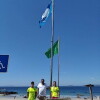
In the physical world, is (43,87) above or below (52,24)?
below

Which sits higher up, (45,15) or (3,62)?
(45,15)

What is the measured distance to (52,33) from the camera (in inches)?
813

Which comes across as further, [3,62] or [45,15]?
[45,15]

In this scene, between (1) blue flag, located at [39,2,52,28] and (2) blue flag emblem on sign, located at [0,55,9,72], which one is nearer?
(2) blue flag emblem on sign, located at [0,55,9,72]

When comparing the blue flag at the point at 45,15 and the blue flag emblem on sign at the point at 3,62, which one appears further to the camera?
the blue flag at the point at 45,15

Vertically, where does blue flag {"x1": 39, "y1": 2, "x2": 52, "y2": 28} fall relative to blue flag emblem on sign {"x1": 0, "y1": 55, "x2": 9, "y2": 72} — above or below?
above

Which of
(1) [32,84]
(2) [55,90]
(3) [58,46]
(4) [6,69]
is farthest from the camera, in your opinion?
(3) [58,46]

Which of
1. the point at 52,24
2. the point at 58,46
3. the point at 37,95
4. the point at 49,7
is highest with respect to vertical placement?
the point at 49,7

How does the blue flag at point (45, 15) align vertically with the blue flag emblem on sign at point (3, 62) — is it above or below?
above

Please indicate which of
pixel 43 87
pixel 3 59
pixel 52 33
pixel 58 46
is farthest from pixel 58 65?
pixel 3 59

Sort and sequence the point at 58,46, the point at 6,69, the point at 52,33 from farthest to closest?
the point at 58,46, the point at 52,33, the point at 6,69

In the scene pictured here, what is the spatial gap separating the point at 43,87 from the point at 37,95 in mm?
531

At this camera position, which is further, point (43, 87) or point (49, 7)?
point (49, 7)

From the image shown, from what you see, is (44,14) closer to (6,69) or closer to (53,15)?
(53,15)
